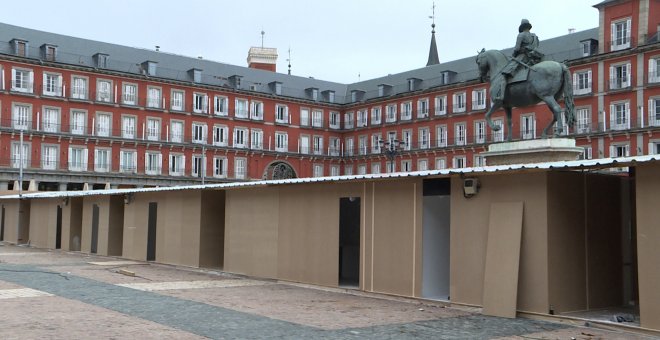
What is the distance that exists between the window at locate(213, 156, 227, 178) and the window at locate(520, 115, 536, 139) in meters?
31.7

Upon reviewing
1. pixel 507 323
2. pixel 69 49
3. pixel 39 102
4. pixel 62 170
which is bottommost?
pixel 507 323

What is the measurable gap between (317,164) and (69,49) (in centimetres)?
3053

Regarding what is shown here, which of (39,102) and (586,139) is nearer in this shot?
(586,139)

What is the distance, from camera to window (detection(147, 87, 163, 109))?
71250mm

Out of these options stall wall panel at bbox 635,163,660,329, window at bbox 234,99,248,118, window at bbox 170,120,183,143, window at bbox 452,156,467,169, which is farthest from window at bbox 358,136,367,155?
stall wall panel at bbox 635,163,660,329

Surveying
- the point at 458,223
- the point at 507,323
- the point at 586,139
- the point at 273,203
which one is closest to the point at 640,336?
the point at 507,323

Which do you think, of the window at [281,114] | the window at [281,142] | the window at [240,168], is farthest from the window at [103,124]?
the window at [281,114]

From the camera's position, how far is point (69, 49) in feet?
225

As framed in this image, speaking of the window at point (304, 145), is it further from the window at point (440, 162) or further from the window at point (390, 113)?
the window at point (440, 162)

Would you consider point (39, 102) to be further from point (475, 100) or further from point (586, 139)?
point (586, 139)

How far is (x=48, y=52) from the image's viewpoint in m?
65.6

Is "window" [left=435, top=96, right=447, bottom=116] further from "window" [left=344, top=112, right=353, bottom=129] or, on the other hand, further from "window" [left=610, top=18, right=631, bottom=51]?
"window" [left=610, top=18, right=631, bottom=51]

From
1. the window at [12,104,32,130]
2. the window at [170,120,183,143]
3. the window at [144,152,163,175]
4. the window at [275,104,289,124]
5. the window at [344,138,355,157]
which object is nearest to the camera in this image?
the window at [12,104,32,130]

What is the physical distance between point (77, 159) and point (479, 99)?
129 ft
